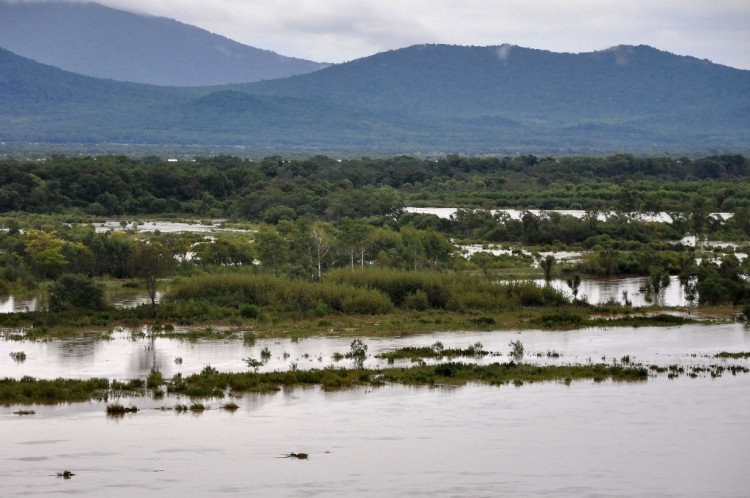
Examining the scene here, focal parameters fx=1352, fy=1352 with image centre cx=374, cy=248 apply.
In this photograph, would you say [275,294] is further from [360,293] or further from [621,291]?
[621,291]

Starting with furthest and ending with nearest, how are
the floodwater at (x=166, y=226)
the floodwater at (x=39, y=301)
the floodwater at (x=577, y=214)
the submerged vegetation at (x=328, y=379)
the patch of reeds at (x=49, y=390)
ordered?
the floodwater at (x=577, y=214), the floodwater at (x=166, y=226), the floodwater at (x=39, y=301), the submerged vegetation at (x=328, y=379), the patch of reeds at (x=49, y=390)

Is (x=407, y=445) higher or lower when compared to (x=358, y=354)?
lower

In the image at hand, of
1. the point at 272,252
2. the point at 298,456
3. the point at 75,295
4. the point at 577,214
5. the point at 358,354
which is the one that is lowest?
the point at 298,456

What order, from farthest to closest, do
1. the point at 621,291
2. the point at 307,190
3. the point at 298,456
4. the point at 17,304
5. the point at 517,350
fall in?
the point at 307,190, the point at 621,291, the point at 17,304, the point at 517,350, the point at 298,456

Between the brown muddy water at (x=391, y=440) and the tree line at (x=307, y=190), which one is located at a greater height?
the tree line at (x=307, y=190)

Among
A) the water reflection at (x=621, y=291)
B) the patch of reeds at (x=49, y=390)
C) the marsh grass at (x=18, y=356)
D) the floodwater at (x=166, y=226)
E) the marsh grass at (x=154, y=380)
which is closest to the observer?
the patch of reeds at (x=49, y=390)

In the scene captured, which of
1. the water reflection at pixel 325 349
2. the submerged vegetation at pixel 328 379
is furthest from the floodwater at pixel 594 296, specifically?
the submerged vegetation at pixel 328 379

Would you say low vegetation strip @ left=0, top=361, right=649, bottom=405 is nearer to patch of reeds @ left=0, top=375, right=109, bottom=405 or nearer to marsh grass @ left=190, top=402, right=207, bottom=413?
patch of reeds @ left=0, top=375, right=109, bottom=405

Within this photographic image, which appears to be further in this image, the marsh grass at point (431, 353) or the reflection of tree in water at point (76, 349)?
the marsh grass at point (431, 353)

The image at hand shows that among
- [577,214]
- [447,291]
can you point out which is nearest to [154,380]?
[447,291]

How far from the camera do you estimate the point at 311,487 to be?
20719 millimetres

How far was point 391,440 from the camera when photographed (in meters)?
23.8

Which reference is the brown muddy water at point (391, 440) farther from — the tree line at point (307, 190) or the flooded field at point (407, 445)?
the tree line at point (307, 190)

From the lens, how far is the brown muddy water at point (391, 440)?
2100cm
